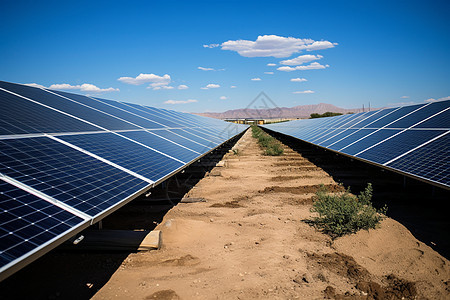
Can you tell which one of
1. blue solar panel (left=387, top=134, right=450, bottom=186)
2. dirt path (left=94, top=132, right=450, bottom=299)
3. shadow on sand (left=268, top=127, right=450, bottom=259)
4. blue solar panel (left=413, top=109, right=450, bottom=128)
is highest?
blue solar panel (left=413, top=109, right=450, bottom=128)

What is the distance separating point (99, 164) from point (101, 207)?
1.61m

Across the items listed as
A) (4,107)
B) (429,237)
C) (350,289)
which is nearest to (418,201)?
(429,237)

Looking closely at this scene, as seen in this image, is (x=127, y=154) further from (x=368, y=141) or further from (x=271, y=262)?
(x=368, y=141)

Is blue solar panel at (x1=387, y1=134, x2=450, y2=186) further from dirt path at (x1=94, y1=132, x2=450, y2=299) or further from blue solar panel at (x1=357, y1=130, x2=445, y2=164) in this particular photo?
dirt path at (x1=94, y1=132, x2=450, y2=299)

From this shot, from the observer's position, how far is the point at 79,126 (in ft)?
23.5

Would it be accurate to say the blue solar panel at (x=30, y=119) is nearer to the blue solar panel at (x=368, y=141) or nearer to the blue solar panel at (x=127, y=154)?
the blue solar panel at (x=127, y=154)

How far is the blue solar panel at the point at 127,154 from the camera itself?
18.8 feet

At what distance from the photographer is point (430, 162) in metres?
7.16

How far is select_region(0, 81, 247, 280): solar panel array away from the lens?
110 inches

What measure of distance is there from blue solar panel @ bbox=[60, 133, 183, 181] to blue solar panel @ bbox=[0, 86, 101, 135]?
19.9 inches

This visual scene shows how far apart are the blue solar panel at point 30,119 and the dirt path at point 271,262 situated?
3221 mm

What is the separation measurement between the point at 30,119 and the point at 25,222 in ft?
13.1

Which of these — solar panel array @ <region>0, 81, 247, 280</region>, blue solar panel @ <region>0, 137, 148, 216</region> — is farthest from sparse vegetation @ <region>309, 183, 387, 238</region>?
blue solar panel @ <region>0, 137, 148, 216</region>

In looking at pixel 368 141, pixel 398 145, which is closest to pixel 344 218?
pixel 398 145
